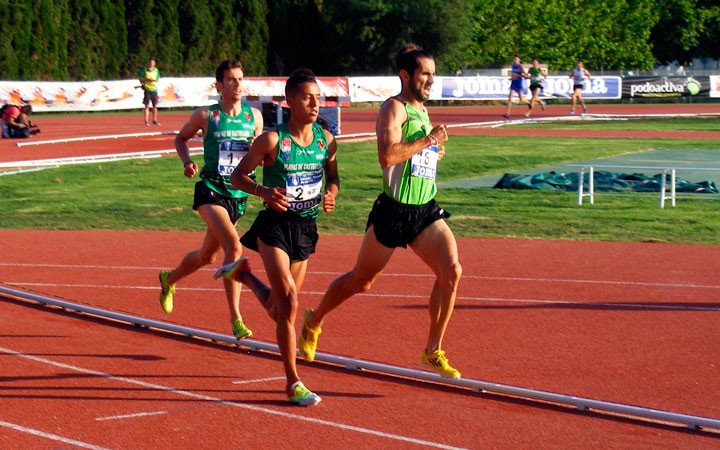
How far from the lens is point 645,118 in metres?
40.7

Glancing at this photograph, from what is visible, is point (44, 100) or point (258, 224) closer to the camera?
point (258, 224)

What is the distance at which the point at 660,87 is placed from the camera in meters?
53.4

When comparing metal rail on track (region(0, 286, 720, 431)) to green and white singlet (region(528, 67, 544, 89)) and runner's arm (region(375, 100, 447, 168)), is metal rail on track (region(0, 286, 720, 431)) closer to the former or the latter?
Answer: runner's arm (region(375, 100, 447, 168))

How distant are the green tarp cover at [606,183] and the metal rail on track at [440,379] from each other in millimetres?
10776

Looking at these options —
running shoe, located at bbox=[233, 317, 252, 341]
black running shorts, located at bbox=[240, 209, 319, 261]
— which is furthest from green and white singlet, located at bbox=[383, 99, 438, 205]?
running shoe, located at bbox=[233, 317, 252, 341]

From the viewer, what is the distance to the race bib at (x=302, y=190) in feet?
23.7

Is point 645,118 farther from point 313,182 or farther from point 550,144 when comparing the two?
point 313,182

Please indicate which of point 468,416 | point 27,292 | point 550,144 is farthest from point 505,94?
point 468,416

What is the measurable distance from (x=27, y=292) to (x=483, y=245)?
5.60 metres

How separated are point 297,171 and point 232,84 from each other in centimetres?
176

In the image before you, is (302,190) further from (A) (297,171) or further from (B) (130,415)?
(B) (130,415)

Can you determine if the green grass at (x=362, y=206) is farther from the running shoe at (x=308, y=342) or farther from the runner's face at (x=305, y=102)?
the runner's face at (x=305, y=102)

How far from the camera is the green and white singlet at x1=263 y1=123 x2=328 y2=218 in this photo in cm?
722

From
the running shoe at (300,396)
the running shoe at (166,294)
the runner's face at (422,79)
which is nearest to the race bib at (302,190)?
the runner's face at (422,79)
